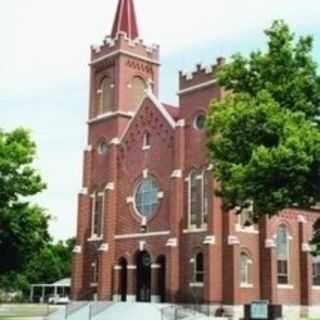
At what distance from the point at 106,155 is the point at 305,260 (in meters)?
15.3

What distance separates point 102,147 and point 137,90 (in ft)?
15.7

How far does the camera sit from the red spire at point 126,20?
54.7 m

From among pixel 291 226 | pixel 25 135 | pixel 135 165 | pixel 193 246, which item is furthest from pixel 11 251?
pixel 291 226

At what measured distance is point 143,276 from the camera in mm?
46969

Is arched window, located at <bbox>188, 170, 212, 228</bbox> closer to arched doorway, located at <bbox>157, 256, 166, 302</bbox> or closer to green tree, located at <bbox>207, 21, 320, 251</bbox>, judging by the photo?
arched doorway, located at <bbox>157, 256, 166, 302</bbox>

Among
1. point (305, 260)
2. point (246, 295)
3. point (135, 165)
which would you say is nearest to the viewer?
point (246, 295)

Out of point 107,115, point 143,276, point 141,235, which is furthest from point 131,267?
point 107,115

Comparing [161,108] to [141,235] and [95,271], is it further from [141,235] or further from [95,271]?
[95,271]

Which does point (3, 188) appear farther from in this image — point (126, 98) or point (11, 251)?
point (126, 98)

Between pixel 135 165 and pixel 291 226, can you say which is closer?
pixel 291 226

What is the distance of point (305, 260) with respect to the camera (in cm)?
4519

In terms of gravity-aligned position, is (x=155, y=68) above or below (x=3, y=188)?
above

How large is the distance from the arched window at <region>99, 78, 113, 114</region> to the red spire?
154 inches

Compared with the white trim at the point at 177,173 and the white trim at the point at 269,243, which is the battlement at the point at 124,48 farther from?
the white trim at the point at 269,243
